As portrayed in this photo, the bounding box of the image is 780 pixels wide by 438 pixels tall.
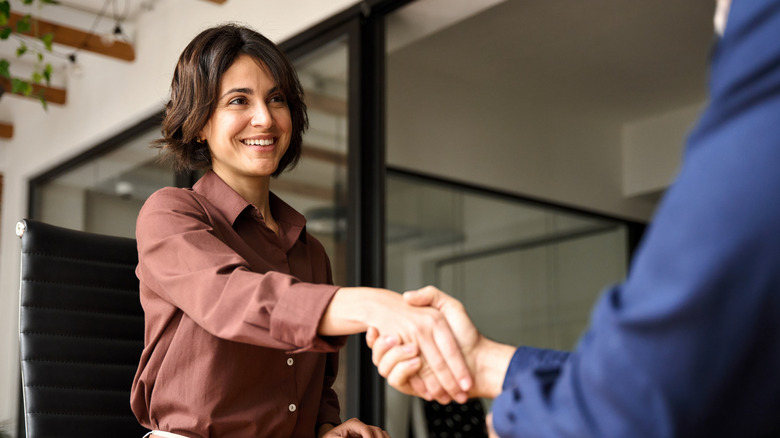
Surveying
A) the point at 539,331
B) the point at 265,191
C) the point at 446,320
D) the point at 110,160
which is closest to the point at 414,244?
the point at 539,331

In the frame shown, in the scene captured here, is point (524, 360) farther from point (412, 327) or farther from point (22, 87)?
point (22, 87)

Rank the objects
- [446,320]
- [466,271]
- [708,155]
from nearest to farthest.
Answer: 1. [708,155]
2. [446,320]
3. [466,271]

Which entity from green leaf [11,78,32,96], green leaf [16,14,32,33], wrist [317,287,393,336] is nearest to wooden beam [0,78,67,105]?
green leaf [11,78,32,96]

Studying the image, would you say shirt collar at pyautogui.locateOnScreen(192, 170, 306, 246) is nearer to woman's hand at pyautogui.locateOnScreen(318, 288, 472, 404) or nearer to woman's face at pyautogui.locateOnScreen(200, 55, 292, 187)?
woman's face at pyautogui.locateOnScreen(200, 55, 292, 187)

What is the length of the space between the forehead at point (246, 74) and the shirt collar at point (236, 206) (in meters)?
0.17

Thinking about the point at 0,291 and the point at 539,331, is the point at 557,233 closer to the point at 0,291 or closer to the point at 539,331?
the point at 539,331

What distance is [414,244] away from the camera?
178 inches

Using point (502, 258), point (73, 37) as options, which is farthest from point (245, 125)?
point (502, 258)

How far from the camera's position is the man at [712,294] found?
1.65 feet

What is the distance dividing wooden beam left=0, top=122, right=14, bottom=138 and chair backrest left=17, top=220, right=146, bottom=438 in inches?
198

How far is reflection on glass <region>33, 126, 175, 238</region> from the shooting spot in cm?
477

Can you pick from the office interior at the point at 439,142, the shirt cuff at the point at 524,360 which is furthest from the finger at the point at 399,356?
the office interior at the point at 439,142

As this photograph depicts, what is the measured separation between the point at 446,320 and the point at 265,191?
2.20 ft

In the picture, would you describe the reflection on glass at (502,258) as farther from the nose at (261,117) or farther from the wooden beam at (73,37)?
the nose at (261,117)
